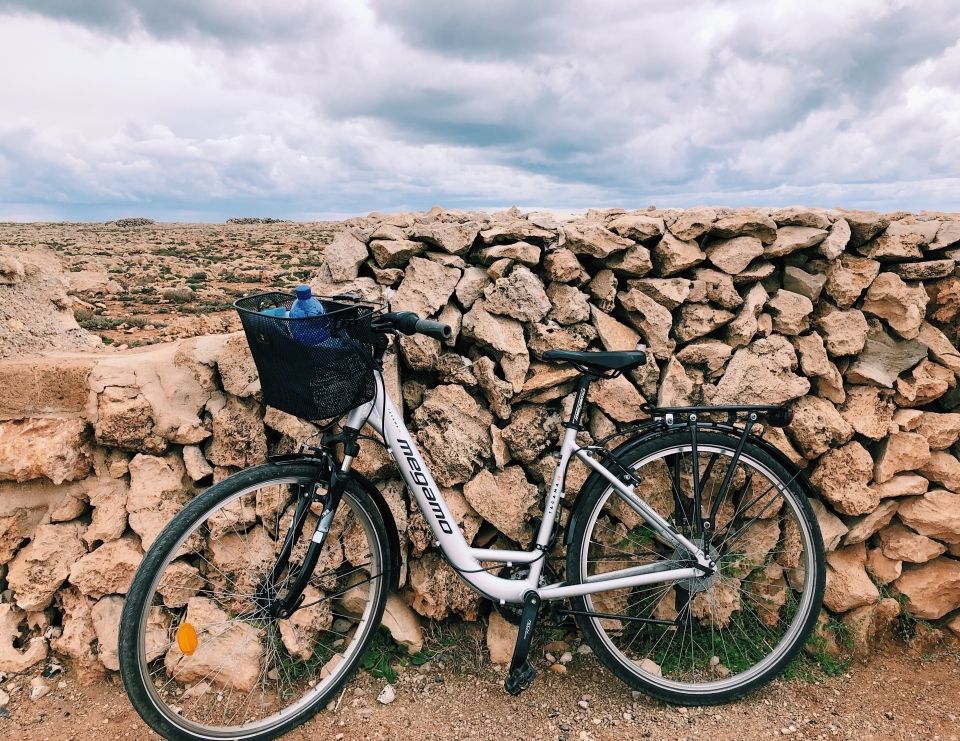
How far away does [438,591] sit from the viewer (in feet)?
11.2

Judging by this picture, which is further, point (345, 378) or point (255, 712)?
point (255, 712)

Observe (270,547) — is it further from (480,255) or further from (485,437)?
(480,255)

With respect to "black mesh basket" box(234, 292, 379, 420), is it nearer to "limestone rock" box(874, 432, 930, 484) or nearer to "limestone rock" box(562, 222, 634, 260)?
"limestone rock" box(562, 222, 634, 260)

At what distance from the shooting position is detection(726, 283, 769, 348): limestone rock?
144 inches

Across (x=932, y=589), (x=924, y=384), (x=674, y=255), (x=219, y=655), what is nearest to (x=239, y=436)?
(x=219, y=655)

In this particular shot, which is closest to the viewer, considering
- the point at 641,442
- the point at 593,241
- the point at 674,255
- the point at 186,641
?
the point at 186,641

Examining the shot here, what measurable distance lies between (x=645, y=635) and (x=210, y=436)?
2604 mm

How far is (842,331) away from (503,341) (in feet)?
6.65

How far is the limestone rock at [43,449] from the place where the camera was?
132 inches

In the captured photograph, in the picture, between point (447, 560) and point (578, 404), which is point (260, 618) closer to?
point (447, 560)

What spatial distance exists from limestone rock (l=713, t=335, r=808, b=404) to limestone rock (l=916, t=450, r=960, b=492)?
94 cm

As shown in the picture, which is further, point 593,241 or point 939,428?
point 939,428

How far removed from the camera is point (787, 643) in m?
3.34

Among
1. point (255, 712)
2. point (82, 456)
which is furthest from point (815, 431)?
point (82, 456)
